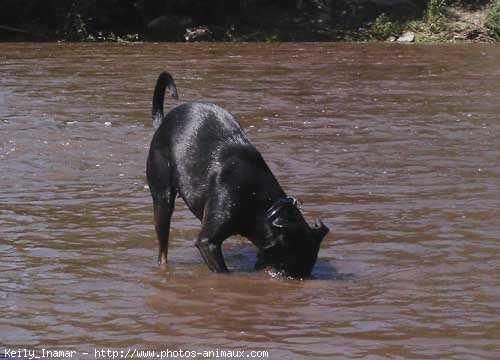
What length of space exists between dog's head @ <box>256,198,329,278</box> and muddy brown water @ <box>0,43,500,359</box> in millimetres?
122

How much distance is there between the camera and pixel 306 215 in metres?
8.77

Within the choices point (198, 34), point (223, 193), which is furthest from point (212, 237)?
point (198, 34)

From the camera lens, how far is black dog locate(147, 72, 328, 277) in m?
6.93

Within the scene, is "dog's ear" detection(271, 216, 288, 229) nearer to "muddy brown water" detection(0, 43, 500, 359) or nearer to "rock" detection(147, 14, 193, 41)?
"muddy brown water" detection(0, 43, 500, 359)

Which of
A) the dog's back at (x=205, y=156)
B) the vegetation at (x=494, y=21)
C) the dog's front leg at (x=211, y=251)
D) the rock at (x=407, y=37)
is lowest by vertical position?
the rock at (x=407, y=37)

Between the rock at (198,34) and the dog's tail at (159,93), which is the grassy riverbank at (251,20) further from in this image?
the dog's tail at (159,93)

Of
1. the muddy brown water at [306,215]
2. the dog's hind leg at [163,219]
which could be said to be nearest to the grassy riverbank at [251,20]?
the muddy brown water at [306,215]

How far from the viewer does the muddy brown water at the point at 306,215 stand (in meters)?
5.95

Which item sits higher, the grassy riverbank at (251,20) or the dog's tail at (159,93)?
the dog's tail at (159,93)

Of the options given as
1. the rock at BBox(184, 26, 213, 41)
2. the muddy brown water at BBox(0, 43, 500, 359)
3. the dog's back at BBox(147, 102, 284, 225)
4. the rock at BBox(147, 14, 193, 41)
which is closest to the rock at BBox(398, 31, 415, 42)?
the rock at BBox(184, 26, 213, 41)

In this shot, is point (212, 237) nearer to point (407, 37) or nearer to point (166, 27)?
point (407, 37)

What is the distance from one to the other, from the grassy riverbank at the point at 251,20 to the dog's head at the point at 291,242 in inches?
858

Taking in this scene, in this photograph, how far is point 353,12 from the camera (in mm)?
31953

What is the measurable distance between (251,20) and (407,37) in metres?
5.27
